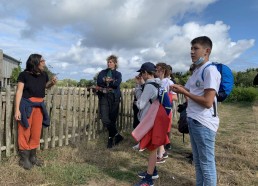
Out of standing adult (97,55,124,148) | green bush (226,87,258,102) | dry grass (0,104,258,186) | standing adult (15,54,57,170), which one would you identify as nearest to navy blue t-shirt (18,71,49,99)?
standing adult (15,54,57,170)

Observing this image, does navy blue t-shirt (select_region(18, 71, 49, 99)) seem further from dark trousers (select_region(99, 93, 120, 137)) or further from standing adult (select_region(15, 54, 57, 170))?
dark trousers (select_region(99, 93, 120, 137))

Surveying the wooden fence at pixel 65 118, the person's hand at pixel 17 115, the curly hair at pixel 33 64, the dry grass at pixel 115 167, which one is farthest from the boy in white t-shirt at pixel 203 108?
the wooden fence at pixel 65 118

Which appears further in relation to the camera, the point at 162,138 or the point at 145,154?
the point at 145,154

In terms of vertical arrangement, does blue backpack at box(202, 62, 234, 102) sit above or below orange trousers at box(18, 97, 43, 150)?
above

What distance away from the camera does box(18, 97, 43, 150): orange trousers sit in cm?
488

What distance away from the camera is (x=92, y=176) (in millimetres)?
4641

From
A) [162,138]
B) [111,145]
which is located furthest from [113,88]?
[162,138]

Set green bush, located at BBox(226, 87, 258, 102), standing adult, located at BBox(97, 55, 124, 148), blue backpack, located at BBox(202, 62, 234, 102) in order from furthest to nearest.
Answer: green bush, located at BBox(226, 87, 258, 102), standing adult, located at BBox(97, 55, 124, 148), blue backpack, located at BBox(202, 62, 234, 102)

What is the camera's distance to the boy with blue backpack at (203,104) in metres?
3.12

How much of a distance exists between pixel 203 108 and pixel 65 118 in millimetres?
3825

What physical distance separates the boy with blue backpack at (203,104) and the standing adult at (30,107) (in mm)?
2541

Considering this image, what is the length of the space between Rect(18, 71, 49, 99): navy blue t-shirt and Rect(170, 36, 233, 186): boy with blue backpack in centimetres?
253

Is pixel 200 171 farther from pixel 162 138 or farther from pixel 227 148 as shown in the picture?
pixel 227 148

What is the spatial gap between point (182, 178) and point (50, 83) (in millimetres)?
2803
